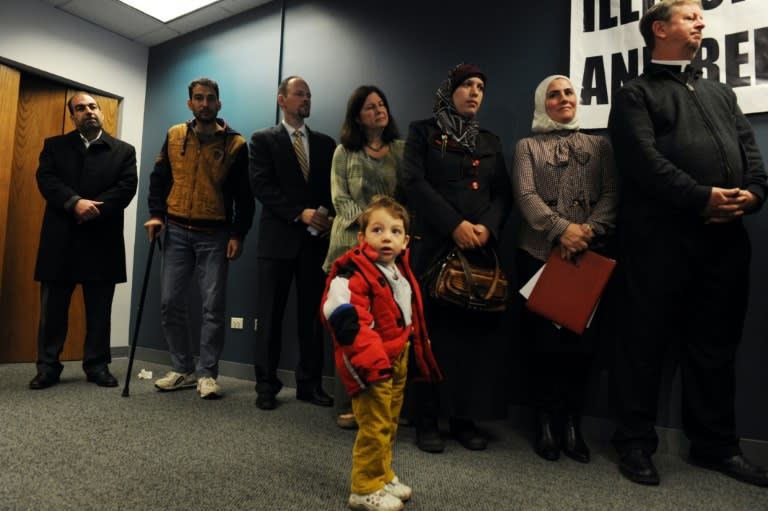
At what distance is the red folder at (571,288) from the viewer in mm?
1847

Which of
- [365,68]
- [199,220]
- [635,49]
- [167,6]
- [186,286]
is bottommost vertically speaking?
[186,286]

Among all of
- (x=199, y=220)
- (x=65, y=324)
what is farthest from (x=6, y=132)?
(x=199, y=220)

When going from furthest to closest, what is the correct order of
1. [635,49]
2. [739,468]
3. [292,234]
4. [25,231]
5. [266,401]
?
[25,231]
[292,234]
[266,401]
[635,49]
[739,468]

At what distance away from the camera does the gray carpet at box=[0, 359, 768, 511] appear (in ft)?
4.63

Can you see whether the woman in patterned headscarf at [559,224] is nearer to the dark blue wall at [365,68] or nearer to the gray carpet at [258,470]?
the gray carpet at [258,470]

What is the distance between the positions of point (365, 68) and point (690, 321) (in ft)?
7.79

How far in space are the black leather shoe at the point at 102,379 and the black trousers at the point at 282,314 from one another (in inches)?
39.1

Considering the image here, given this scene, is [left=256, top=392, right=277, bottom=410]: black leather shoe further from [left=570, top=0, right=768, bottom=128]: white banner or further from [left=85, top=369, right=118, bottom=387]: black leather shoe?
[left=570, top=0, right=768, bottom=128]: white banner

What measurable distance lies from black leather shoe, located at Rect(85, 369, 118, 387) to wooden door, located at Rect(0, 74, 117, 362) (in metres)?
1.17

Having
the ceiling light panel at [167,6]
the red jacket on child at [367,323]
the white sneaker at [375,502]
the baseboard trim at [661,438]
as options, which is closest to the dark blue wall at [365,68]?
the baseboard trim at [661,438]

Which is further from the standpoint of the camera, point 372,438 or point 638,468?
point 638,468

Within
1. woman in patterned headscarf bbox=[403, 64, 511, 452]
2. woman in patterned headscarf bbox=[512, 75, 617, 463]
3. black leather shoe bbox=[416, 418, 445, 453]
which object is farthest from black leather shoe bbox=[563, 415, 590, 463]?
black leather shoe bbox=[416, 418, 445, 453]

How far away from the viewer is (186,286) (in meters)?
2.95

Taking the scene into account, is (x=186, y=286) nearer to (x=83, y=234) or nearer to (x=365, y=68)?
(x=83, y=234)
